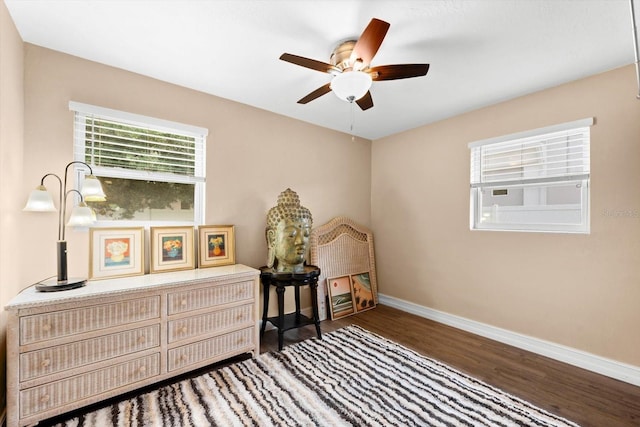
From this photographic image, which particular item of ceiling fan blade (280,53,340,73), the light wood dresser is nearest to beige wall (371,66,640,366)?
ceiling fan blade (280,53,340,73)

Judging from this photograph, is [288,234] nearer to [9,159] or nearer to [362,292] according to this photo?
[362,292]

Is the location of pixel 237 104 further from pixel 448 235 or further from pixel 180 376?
pixel 448 235

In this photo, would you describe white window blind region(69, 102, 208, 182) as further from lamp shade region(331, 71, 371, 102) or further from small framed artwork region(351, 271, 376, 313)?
small framed artwork region(351, 271, 376, 313)

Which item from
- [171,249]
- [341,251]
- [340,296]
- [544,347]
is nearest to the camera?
[171,249]

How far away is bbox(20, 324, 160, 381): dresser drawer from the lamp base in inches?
13.7

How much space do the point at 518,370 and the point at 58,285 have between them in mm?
3444

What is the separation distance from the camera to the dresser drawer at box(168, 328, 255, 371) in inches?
79.2

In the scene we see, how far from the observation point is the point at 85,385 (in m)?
1.68

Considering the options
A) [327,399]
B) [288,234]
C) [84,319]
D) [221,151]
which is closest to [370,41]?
[288,234]

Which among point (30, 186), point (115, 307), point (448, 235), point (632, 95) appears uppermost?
point (632, 95)

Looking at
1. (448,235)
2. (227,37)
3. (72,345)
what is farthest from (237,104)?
(448,235)

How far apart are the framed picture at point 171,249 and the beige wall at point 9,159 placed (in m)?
0.78

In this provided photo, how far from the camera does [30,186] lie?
1.90 meters

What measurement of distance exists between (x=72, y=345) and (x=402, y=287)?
331 centimetres
